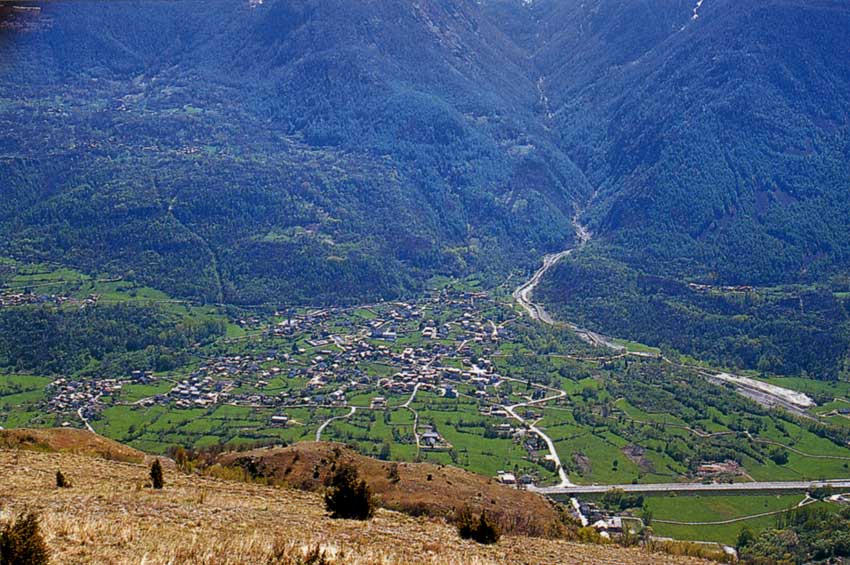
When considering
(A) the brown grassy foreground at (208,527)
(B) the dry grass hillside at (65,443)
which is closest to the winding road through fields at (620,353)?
(B) the dry grass hillside at (65,443)

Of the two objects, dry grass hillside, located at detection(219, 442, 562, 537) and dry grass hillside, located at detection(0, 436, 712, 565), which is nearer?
dry grass hillside, located at detection(0, 436, 712, 565)

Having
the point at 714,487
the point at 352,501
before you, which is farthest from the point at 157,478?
the point at 714,487

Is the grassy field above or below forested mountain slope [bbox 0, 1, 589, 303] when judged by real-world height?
below

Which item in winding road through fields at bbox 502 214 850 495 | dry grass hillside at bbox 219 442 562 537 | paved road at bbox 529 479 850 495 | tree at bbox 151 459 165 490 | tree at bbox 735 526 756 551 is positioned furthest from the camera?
winding road through fields at bbox 502 214 850 495

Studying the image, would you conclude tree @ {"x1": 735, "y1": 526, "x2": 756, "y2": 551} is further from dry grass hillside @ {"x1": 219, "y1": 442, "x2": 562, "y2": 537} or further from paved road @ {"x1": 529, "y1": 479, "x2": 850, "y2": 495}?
dry grass hillside @ {"x1": 219, "y1": 442, "x2": 562, "y2": 537}

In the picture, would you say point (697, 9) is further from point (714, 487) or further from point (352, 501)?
point (352, 501)

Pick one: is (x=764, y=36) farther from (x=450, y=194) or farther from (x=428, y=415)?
(x=428, y=415)

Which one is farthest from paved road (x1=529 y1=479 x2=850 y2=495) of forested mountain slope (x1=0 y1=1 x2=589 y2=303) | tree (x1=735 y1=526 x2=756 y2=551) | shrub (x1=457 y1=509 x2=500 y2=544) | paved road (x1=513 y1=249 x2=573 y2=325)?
forested mountain slope (x1=0 y1=1 x2=589 y2=303)
